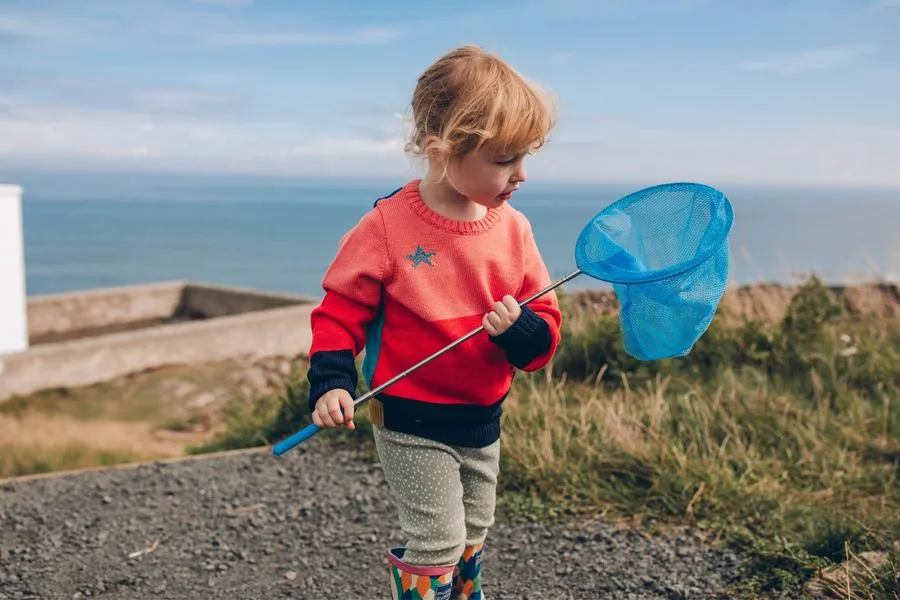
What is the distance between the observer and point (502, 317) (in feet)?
8.13

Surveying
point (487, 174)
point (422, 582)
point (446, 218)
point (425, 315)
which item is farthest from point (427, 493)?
point (487, 174)

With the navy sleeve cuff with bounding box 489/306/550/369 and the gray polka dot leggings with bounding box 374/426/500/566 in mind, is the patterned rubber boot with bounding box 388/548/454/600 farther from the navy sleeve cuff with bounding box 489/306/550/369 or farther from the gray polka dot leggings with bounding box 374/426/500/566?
the navy sleeve cuff with bounding box 489/306/550/369

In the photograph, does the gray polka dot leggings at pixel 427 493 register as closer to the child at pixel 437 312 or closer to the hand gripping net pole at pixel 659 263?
the child at pixel 437 312

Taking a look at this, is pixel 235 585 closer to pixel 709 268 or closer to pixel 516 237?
pixel 516 237

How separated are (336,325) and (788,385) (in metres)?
3.55

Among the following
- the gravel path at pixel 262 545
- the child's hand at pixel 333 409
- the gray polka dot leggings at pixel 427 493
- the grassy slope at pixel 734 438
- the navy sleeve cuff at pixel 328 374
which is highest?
the navy sleeve cuff at pixel 328 374

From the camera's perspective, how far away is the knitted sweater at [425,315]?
254 cm

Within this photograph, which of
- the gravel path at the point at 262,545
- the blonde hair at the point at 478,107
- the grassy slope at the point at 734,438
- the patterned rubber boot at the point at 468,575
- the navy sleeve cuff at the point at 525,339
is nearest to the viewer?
the blonde hair at the point at 478,107

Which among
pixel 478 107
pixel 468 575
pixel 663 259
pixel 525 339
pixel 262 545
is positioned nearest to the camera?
pixel 478 107

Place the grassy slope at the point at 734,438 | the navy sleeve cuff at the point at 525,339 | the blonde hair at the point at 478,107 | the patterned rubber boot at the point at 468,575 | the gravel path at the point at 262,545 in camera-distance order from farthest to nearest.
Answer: the grassy slope at the point at 734,438 → the gravel path at the point at 262,545 → the patterned rubber boot at the point at 468,575 → the navy sleeve cuff at the point at 525,339 → the blonde hair at the point at 478,107

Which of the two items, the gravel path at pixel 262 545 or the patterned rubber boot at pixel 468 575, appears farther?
the gravel path at pixel 262 545

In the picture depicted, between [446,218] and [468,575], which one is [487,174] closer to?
[446,218]

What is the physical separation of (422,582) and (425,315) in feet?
2.33

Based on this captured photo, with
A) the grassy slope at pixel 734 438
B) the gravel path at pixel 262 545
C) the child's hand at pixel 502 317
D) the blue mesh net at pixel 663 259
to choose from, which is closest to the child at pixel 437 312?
the child's hand at pixel 502 317
